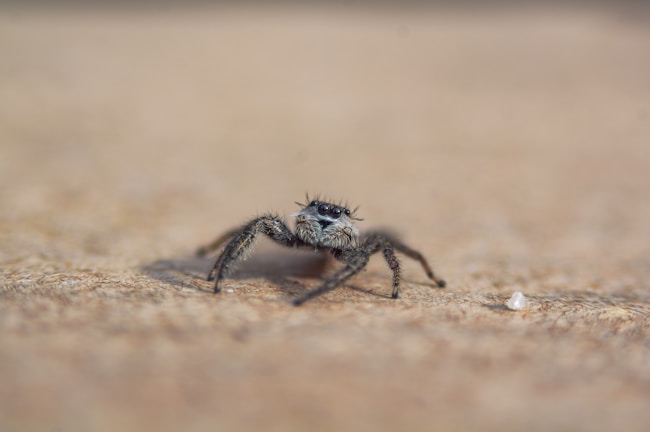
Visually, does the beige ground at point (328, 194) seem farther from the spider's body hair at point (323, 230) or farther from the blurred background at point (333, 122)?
the spider's body hair at point (323, 230)

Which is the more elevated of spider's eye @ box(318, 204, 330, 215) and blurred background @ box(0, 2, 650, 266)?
blurred background @ box(0, 2, 650, 266)

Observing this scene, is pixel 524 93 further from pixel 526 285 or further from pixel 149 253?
pixel 149 253

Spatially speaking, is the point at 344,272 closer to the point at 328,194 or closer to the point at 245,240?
the point at 245,240

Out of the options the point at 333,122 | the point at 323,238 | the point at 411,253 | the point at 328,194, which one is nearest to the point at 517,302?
the point at 411,253

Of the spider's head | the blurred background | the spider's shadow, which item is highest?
the blurred background

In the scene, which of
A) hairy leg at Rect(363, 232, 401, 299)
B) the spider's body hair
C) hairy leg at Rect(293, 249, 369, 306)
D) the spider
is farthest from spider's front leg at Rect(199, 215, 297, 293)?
hairy leg at Rect(363, 232, 401, 299)

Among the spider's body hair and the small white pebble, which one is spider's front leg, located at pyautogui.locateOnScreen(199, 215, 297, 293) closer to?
the spider's body hair

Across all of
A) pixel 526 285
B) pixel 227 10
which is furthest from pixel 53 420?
pixel 227 10
